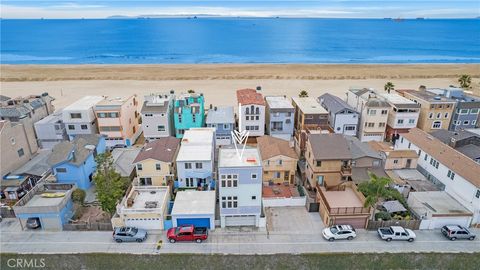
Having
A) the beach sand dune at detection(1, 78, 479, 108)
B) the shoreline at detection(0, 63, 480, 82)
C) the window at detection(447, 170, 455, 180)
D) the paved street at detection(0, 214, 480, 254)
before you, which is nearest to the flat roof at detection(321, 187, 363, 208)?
the paved street at detection(0, 214, 480, 254)

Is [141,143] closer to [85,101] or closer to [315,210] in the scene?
[85,101]

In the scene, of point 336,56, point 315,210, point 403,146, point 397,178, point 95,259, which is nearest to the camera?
point 95,259

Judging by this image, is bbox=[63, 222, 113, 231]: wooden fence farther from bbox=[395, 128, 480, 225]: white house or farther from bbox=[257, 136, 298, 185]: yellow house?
bbox=[395, 128, 480, 225]: white house

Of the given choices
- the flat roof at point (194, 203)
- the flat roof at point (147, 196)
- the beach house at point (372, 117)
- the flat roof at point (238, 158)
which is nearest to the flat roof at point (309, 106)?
the beach house at point (372, 117)

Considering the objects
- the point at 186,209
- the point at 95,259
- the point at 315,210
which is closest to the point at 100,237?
the point at 95,259

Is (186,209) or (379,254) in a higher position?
(186,209)

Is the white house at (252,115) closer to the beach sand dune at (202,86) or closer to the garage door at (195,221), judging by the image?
the garage door at (195,221)

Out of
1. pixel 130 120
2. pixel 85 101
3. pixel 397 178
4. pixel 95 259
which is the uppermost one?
pixel 85 101
